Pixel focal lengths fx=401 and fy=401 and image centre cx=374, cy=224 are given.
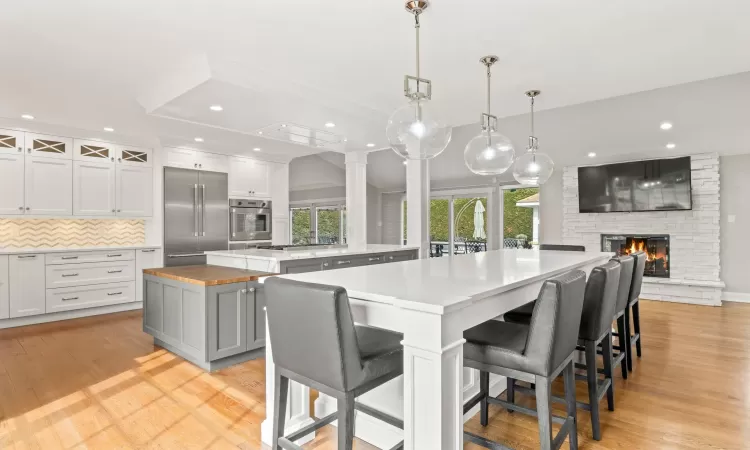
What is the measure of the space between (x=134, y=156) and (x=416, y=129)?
4.83 metres

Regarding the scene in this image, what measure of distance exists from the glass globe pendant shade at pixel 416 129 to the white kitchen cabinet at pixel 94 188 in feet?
15.2

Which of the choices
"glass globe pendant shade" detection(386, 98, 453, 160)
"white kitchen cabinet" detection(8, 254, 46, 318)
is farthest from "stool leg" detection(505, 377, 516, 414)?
"white kitchen cabinet" detection(8, 254, 46, 318)

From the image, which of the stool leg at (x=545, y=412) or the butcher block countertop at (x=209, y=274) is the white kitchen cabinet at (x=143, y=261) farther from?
the stool leg at (x=545, y=412)

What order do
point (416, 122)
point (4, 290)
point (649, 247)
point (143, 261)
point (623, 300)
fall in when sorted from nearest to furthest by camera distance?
point (416, 122)
point (623, 300)
point (4, 290)
point (143, 261)
point (649, 247)

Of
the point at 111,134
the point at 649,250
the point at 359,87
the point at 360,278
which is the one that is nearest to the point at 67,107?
the point at 111,134

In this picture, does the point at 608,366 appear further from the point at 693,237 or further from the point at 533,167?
the point at 693,237

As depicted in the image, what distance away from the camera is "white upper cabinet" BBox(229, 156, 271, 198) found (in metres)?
6.44

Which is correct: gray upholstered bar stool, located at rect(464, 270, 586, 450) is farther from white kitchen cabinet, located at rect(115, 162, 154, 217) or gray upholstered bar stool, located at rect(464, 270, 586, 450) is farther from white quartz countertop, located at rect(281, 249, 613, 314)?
white kitchen cabinet, located at rect(115, 162, 154, 217)

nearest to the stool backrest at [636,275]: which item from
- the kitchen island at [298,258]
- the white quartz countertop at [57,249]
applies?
the kitchen island at [298,258]

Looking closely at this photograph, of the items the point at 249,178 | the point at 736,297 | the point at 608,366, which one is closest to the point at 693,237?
the point at 736,297

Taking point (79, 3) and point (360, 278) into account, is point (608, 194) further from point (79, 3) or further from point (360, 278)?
point (79, 3)

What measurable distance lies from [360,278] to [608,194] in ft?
19.2

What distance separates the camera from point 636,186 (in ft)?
20.0

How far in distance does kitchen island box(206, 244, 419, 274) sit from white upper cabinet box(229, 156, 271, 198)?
2.43 metres
